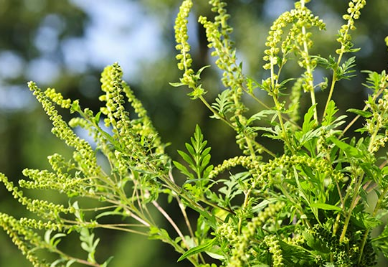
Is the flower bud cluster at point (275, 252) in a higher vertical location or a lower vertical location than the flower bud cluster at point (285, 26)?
lower

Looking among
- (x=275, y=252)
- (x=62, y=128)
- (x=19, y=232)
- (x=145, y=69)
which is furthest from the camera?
(x=145, y=69)

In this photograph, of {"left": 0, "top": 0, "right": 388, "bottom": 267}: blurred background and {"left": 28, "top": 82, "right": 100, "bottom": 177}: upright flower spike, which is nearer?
{"left": 28, "top": 82, "right": 100, "bottom": 177}: upright flower spike

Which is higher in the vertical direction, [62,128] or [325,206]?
[62,128]

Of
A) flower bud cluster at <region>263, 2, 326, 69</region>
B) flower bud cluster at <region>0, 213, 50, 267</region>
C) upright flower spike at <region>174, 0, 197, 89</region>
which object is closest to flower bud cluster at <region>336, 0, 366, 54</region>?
flower bud cluster at <region>263, 2, 326, 69</region>

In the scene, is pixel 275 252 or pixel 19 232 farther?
pixel 19 232

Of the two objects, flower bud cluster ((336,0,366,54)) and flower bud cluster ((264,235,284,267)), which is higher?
flower bud cluster ((336,0,366,54))

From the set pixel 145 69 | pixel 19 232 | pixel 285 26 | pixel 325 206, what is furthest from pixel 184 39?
pixel 145 69

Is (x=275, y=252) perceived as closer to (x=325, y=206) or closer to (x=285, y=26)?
(x=325, y=206)

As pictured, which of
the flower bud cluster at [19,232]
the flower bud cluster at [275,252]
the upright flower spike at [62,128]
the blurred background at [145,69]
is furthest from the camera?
the blurred background at [145,69]

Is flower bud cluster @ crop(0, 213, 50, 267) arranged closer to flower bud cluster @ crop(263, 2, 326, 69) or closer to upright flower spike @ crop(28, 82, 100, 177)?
upright flower spike @ crop(28, 82, 100, 177)

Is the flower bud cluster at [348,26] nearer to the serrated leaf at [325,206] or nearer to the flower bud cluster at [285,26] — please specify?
the flower bud cluster at [285,26]

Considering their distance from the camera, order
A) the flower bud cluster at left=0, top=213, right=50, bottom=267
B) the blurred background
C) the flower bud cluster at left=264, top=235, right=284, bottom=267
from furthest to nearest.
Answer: the blurred background, the flower bud cluster at left=0, top=213, right=50, bottom=267, the flower bud cluster at left=264, top=235, right=284, bottom=267

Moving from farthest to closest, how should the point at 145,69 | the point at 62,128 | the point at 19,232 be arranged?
the point at 145,69 < the point at 19,232 < the point at 62,128

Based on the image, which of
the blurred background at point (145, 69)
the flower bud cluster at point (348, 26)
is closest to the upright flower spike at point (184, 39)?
the flower bud cluster at point (348, 26)
